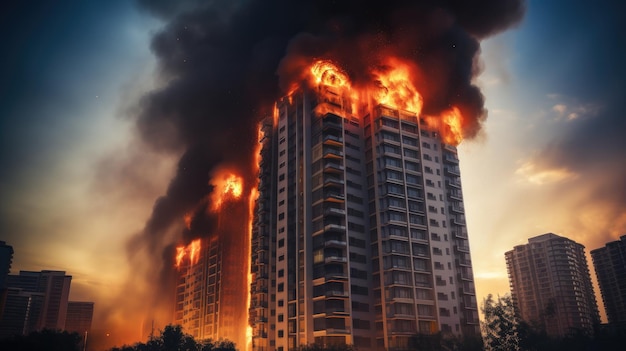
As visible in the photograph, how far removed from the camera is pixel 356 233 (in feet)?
361

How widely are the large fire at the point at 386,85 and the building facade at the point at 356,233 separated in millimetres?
2142

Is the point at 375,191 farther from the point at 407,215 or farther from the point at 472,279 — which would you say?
the point at 472,279

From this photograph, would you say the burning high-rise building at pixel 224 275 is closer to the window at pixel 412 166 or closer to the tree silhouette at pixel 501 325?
the window at pixel 412 166

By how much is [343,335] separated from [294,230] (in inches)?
970

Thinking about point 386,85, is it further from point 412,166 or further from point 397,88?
point 412,166

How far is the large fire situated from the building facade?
84.3 inches

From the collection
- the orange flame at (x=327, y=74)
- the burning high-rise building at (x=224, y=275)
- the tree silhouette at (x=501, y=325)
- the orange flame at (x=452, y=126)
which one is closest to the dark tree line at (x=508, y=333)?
the tree silhouette at (x=501, y=325)

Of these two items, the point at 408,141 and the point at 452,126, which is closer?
the point at 408,141

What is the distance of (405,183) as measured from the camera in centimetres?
11394

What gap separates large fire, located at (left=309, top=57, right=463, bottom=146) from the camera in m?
119

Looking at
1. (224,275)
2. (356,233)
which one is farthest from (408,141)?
(224,275)

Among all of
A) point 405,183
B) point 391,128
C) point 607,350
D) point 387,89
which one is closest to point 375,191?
point 405,183

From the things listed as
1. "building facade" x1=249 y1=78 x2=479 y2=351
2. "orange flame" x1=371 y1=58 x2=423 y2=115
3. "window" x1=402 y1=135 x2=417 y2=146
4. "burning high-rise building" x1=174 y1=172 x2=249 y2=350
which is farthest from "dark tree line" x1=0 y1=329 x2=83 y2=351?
"orange flame" x1=371 y1=58 x2=423 y2=115

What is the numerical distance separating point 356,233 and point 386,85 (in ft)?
118
